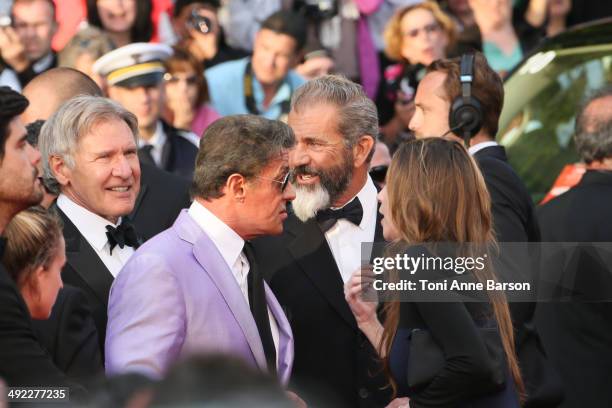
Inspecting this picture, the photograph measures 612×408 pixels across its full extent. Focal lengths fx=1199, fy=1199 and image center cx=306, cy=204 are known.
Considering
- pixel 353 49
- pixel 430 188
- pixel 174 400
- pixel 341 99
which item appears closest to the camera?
pixel 174 400

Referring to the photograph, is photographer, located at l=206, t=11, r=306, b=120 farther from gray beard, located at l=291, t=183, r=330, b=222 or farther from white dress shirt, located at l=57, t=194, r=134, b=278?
white dress shirt, located at l=57, t=194, r=134, b=278

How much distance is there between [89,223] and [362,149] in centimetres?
127

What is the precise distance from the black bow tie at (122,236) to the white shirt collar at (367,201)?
955 mm

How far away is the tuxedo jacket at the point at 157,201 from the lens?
539 cm

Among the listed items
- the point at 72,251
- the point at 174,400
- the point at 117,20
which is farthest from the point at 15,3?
the point at 174,400

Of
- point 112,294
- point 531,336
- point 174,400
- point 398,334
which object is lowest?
point 531,336

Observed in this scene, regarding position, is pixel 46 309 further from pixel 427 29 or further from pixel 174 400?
pixel 427 29

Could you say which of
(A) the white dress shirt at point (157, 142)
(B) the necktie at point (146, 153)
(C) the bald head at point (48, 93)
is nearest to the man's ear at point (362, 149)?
(C) the bald head at point (48, 93)

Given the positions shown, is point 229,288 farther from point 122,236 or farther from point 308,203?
point 308,203

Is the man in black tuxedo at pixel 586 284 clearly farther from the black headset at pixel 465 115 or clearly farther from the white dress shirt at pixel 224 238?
the white dress shirt at pixel 224 238

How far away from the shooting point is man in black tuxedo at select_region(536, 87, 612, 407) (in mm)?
5582

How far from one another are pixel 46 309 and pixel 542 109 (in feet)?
14.1

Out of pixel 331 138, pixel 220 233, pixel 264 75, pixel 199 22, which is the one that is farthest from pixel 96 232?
pixel 199 22

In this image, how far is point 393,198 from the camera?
4160mm
